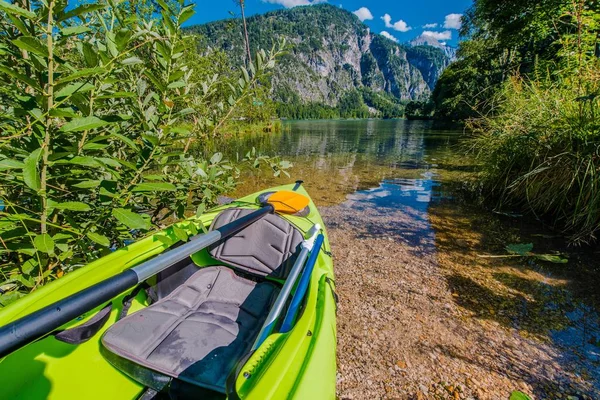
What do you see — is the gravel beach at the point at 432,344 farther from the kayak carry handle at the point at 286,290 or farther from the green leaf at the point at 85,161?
the green leaf at the point at 85,161

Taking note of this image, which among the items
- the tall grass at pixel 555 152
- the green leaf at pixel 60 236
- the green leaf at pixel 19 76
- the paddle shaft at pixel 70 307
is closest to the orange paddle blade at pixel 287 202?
the paddle shaft at pixel 70 307

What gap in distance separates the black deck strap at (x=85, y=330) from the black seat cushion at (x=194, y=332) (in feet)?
0.28

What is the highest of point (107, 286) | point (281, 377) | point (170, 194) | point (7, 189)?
point (7, 189)

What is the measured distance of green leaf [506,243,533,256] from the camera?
4.38m

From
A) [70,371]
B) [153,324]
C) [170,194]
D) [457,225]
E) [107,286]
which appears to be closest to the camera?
[107,286]

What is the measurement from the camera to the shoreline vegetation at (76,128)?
117cm

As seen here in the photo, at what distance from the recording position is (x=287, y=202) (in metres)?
3.49

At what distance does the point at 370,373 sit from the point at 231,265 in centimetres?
168

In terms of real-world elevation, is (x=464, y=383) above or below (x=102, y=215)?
below

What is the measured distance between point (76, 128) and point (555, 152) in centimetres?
667

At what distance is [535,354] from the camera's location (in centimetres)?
257

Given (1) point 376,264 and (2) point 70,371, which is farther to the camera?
(1) point 376,264

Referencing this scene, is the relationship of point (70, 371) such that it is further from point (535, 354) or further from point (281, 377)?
point (535, 354)

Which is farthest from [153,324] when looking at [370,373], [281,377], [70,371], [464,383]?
[464,383]
